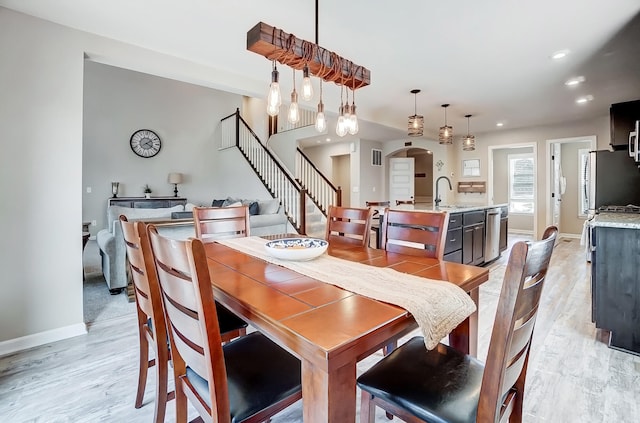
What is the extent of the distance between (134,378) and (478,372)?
6.41ft

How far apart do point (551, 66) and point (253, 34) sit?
11.2ft

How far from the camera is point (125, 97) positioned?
23.3ft

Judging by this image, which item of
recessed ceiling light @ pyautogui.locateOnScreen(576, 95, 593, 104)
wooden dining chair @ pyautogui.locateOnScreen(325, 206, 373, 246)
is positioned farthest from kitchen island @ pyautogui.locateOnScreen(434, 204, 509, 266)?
recessed ceiling light @ pyautogui.locateOnScreen(576, 95, 593, 104)

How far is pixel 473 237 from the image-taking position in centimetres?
418

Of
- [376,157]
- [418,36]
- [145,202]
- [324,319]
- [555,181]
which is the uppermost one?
[418,36]

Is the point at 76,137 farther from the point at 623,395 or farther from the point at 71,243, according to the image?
the point at 623,395

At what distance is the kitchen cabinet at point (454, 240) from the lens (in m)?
3.67

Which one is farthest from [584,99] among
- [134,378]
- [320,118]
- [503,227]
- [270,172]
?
[134,378]

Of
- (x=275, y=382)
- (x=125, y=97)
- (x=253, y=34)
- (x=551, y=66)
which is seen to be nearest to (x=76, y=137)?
(x=253, y=34)

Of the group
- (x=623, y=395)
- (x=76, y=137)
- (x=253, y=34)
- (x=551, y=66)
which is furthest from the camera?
(x=551, y=66)

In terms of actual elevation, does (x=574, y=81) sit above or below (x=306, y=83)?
above

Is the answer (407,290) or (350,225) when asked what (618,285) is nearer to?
(350,225)

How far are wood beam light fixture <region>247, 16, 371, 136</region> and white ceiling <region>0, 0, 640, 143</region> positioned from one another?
28.8 inches

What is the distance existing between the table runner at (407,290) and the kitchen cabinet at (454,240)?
8.18 ft
